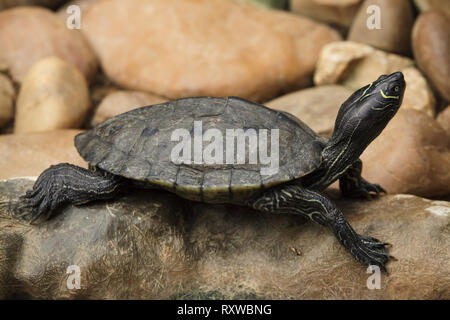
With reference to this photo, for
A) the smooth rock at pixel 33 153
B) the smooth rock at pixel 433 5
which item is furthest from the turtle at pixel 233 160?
the smooth rock at pixel 433 5

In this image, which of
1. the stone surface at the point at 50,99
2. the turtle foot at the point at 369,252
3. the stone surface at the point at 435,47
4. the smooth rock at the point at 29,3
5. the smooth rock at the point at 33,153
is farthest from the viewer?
the smooth rock at the point at 29,3

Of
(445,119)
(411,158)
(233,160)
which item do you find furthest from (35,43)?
(445,119)

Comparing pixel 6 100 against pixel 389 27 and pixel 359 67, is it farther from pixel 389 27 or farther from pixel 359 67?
pixel 389 27

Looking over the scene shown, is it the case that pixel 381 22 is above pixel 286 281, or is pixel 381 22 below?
above

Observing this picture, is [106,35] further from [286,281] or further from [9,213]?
[286,281]

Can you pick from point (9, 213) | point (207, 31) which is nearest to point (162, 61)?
point (207, 31)

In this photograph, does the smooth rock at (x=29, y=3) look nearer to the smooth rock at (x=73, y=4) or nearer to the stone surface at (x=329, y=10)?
the smooth rock at (x=73, y=4)

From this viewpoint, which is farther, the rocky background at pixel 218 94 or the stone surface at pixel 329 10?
the stone surface at pixel 329 10
